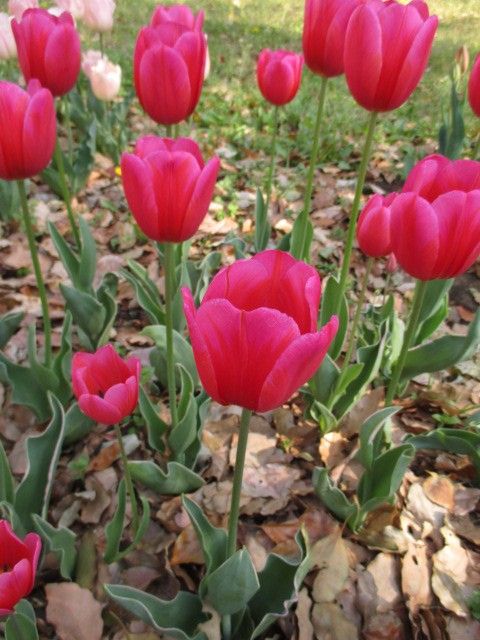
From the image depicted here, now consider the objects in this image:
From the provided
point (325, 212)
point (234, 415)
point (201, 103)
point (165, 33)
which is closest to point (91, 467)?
point (234, 415)

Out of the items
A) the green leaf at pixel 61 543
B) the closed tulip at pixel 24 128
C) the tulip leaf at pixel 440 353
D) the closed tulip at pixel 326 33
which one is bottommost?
the green leaf at pixel 61 543

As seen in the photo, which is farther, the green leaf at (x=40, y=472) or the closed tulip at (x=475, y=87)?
the closed tulip at (x=475, y=87)

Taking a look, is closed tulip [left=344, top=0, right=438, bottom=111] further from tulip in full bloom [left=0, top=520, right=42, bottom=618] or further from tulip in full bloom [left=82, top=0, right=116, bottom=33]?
tulip in full bloom [left=82, top=0, right=116, bottom=33]

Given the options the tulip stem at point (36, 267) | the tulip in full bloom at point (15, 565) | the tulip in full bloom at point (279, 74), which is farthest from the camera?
the tulip in full bloom at point (279, 74)

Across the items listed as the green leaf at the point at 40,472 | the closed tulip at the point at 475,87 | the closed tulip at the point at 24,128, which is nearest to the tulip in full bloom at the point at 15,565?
the green leaf at the point at 40,472

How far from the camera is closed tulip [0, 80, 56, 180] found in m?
1.40

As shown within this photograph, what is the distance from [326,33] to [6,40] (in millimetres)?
2066

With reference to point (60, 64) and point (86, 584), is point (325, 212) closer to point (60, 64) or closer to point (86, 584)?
point (60, 64)

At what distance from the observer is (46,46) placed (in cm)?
167

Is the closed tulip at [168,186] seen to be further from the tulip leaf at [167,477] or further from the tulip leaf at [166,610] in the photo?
the tulip leaf at [166,610]

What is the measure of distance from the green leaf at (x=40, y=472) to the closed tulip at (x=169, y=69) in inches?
32.9

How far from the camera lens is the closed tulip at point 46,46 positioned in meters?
1.67

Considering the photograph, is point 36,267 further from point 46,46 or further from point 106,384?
point 46,46

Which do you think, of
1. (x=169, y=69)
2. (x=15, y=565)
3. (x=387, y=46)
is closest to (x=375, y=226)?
(x=387, y=46)
